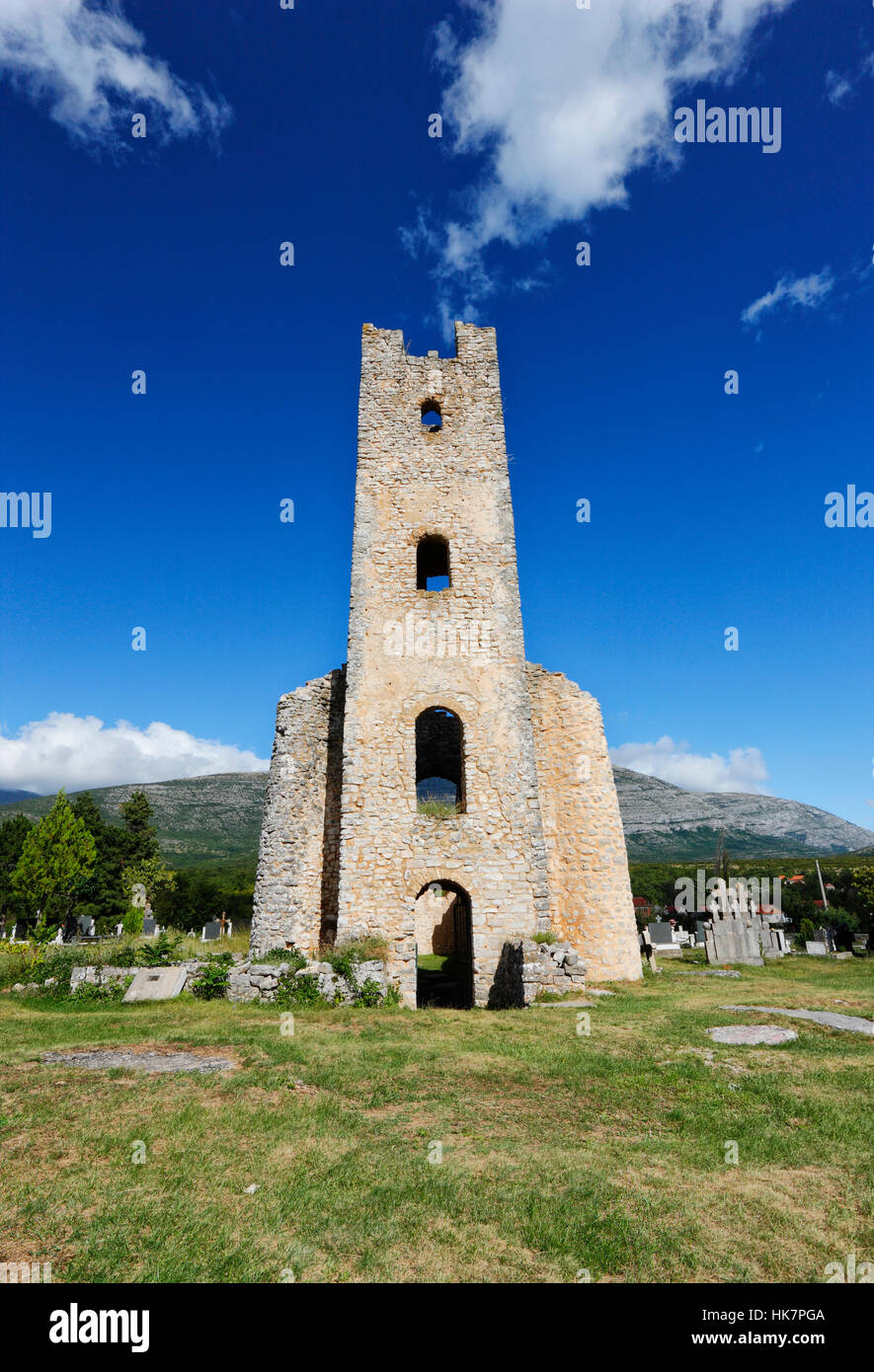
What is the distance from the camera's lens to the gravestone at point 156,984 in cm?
1230

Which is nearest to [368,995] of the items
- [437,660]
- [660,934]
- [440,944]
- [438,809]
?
[438,809]

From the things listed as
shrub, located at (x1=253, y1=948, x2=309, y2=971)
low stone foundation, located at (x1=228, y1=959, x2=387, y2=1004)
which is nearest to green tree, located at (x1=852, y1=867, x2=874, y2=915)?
low stone foundation, located at (x1=228, y1=959, x2=387, y2=1004)

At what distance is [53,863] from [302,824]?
93.5ft

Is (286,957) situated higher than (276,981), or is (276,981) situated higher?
(286,957)

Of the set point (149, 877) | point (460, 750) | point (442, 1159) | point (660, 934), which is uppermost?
point (460, 750)

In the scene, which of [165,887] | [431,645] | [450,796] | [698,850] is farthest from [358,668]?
[698,850]

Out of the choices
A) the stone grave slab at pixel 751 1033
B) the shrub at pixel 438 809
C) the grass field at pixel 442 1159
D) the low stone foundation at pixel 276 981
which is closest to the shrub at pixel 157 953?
the low stone foundation at pixel 276 981

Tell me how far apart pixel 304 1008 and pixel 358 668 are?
7.64m

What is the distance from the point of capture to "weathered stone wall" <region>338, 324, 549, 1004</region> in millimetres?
14359

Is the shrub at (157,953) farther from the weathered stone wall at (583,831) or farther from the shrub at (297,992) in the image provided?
the weathered stone wall at (583,831)

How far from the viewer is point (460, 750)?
16844mm

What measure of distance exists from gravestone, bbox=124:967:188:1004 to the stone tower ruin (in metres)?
A: 2.68

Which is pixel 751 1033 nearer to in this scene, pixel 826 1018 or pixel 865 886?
pixel 826 1018
